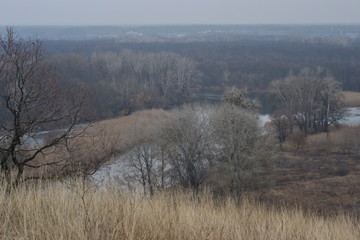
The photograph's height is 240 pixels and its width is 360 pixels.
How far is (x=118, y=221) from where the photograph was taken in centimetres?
374

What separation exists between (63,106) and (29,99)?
84 centimetres

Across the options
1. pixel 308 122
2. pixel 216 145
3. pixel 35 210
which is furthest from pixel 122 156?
pixel 308 122

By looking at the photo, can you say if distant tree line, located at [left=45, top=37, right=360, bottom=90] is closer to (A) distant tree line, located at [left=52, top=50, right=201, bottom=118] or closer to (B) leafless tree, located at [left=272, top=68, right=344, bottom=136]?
(A) distant tree line, located at [left=52, top=50, right=201, bottom=118]

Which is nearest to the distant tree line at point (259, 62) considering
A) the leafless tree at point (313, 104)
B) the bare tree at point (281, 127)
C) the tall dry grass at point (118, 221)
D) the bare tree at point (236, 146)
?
the leafless tree at point (313, 104)

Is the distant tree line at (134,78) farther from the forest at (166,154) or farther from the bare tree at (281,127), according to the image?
the bare tree at (281,127)

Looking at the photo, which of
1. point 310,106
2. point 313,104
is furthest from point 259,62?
point 310,106

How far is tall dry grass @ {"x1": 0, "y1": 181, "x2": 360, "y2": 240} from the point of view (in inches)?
134

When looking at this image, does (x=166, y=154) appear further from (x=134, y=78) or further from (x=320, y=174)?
(x=134, y=78)

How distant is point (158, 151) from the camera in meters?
21.5

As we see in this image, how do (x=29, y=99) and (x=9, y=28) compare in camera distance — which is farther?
(x=9, y=28)

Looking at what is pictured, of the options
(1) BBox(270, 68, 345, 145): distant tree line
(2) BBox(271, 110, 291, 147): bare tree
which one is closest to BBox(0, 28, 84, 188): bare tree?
(2) BBox(271, 110, 291, 147): bare tree

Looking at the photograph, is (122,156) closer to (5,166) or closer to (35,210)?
(5,166)

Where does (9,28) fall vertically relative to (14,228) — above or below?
above

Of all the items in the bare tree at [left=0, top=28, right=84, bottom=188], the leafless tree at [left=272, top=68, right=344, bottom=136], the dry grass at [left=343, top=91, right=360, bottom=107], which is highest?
the bare tree at [left=0, top=28, right=84, bottom=188]
